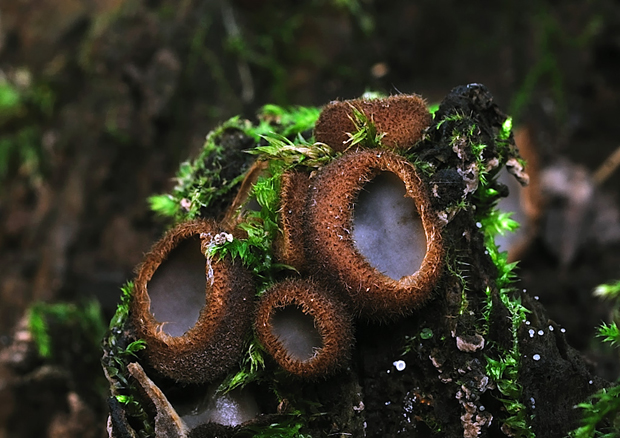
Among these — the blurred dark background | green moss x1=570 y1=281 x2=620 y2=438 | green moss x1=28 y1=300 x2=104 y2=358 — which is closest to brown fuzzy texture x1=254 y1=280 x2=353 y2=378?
green moss x1=570 y1=281 x2=620 y2=438

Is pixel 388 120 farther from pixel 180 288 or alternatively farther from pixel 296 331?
pixel 180 288

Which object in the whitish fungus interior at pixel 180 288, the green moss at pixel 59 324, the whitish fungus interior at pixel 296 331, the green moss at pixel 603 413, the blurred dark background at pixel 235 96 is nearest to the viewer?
the green moss at pixel 603 413

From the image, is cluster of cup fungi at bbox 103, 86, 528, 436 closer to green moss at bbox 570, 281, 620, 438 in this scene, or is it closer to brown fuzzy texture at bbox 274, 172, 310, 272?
brown fuzzy texture at bbox 274, 172, 310, 272

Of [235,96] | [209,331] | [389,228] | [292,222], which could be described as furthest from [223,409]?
[235,96]

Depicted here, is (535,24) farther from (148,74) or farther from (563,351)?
(563,351)

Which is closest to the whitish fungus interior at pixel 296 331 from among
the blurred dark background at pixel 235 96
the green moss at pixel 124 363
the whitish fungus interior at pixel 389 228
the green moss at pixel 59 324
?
the whitish fungus interior at pixel 389 228

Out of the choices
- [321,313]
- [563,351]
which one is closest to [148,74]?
[321,313]

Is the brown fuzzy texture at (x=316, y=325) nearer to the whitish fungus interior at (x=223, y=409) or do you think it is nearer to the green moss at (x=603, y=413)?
the whitish fungus interior at (x=223, y=409)
